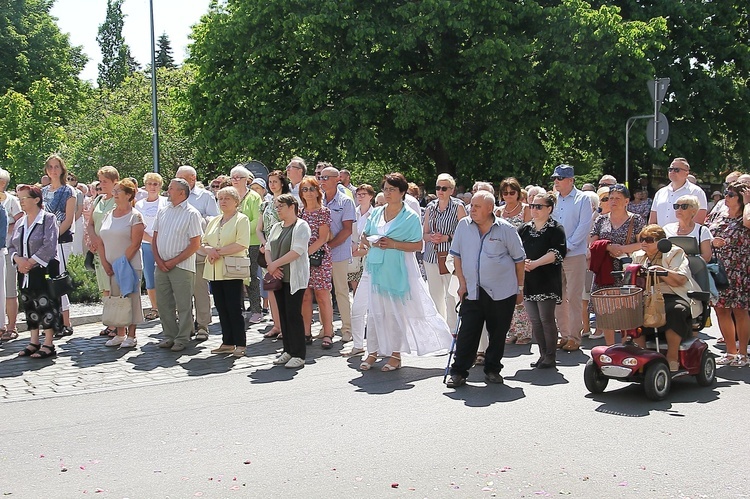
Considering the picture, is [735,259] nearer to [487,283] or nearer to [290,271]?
[487,283]

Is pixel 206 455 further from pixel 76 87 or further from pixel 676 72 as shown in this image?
pixel 76 87

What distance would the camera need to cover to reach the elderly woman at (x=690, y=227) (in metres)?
9.15

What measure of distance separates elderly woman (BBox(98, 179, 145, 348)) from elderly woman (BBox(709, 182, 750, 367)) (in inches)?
258

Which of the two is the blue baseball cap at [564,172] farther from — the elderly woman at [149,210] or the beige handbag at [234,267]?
the elderly woman at [149,210]

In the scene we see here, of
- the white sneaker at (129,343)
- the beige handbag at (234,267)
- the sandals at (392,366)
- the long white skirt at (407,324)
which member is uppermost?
the beige handbag at (234,267)

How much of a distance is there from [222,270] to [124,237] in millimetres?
1382

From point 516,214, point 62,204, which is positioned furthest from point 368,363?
point 62,204

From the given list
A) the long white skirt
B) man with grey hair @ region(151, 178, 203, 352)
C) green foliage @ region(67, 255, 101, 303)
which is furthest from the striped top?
green foliage @ region(67, 255, 101, 303)

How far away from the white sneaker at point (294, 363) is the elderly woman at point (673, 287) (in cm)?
347

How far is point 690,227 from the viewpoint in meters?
9.25

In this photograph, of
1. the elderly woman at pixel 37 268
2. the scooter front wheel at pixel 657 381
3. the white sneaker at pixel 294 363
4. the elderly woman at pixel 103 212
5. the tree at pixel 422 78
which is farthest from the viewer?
the tree at pixel 422 78

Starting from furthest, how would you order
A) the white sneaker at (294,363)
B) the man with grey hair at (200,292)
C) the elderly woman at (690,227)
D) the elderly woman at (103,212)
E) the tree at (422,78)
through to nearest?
1. the tree at (422,78)
2. the man with grey hair at (200,292)
3. the elderly woman at (103,212)
4. the white sneaker at (294,363)
5. the elderly woman at (690,227)

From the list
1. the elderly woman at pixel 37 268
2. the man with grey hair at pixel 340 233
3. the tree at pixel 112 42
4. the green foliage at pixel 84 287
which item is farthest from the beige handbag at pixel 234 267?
the tree at pixel 112 42

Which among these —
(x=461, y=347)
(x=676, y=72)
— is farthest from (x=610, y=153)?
(x=461, y=347)
